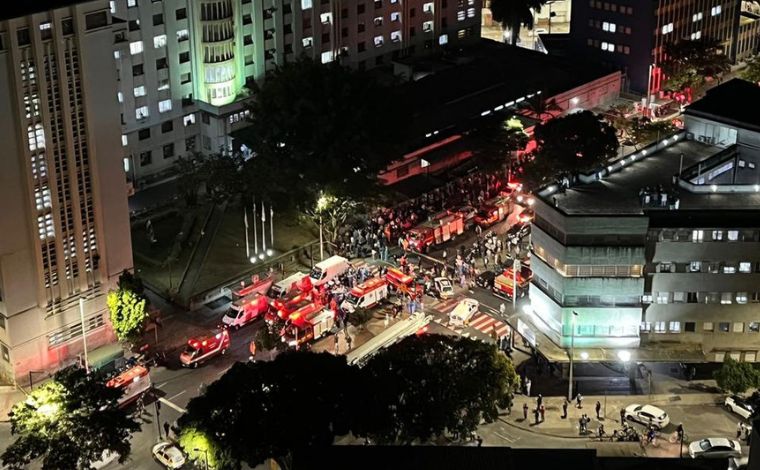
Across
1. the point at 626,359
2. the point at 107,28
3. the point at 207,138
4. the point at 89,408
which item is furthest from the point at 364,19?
the point at 89,408

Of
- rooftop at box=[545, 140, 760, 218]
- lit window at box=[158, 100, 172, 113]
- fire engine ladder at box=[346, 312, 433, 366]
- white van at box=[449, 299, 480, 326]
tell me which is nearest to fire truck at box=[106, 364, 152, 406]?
fire engine ladder at box=[346, 312, 433, 366]

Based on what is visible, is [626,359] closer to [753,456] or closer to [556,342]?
[556,342]

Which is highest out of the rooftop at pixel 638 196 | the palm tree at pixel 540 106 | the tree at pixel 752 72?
the rooftop at pixel 638 196

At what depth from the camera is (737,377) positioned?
217 feet

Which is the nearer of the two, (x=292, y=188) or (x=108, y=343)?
(x=108, y=343)

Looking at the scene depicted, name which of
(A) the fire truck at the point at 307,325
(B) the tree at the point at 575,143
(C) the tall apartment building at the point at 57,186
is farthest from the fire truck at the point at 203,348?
(B) the tree at the point at 575,143

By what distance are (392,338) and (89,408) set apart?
23.7 metres

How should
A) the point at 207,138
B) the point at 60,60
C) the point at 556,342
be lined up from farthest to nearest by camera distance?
1. the point at 207,138
2. the point at 556,342
3. the point at 60,60

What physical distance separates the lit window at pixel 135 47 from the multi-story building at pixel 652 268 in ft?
144

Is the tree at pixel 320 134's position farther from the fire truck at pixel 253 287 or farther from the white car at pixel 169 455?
the white car at pixel 169 455

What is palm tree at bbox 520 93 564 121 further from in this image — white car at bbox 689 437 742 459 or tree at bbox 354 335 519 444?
white car at bbox 689 437 742 459

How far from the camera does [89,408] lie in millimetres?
58125

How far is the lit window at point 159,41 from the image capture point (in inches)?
3853

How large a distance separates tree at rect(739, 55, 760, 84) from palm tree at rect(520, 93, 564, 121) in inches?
939
